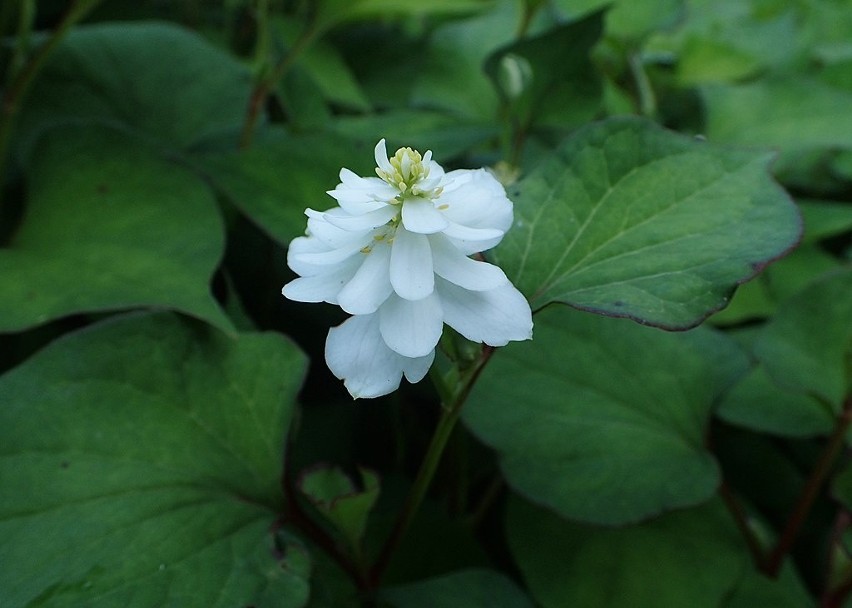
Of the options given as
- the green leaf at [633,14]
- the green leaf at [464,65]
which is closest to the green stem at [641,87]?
the green leaf at [633,14]

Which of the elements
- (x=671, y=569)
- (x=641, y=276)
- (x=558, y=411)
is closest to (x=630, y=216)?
(x=641, y=276)

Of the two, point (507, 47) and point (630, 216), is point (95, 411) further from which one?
point (507, 47)

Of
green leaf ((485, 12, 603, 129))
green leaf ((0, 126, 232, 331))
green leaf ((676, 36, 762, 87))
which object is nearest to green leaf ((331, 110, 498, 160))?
green leaf ((485, 12, 603, 129))

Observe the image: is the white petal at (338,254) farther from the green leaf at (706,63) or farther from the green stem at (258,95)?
the green leaf at (706,63)

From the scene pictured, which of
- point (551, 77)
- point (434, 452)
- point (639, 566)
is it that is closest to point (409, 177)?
point (434, 452)

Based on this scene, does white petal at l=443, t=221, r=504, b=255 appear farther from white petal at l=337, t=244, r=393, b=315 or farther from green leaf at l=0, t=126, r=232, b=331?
green leaf at l=0, t=126, r=232, b=331

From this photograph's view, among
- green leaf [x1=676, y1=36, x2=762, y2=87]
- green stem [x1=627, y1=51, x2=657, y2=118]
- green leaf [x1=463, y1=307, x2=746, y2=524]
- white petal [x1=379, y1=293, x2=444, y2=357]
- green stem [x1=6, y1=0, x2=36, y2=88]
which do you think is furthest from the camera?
green leaf [x1=676, y1=36, x2=762, y2=87]
